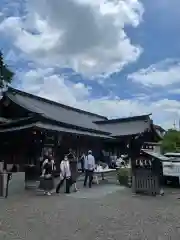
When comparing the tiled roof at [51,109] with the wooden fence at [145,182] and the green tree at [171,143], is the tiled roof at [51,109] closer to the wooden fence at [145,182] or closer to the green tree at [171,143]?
the green tree at [171,143]

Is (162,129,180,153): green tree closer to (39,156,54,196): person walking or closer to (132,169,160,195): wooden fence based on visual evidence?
(132,169,160,195): wooden fence

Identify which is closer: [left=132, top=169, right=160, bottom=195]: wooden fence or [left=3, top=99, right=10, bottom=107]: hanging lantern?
[left=132, top=169, right=160, bottom=195]: wooden fence

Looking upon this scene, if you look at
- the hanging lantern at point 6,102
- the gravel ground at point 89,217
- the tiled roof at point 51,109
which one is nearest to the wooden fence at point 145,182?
the gravel ground at point 89,217

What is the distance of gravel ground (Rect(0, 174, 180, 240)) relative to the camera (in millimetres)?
6902

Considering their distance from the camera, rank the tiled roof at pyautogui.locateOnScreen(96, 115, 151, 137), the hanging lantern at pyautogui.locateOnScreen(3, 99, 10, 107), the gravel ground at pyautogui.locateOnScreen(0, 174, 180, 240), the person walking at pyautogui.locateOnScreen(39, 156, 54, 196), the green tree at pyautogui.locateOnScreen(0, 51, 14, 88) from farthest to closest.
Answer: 1. the tiled roof at pyautogui.locateOnScreen(96, 115, 151, 137)
2. the hanging lantern at pyautogui.locateOnScreen(3, 99, 10, 107)
3. the green tree at pyautogui.locateOnScreen(0, 51, 14, 88)
4. the person walking at pyautogui.locateOnScreen(39, 156, 54, 196)
5. the gravel ground at pyautogui.locateOnScreen(0, 174, 180, 240)

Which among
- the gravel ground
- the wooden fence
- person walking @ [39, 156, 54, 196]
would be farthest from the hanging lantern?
the wooden fence

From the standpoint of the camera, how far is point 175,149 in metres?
24.7

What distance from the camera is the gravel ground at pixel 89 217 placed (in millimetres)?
6902

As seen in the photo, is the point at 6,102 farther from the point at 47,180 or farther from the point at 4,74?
the point at 47,180

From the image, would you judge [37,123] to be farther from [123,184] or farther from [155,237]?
[155,237]

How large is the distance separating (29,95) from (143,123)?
14.0 m

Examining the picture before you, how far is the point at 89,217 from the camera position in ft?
28.6

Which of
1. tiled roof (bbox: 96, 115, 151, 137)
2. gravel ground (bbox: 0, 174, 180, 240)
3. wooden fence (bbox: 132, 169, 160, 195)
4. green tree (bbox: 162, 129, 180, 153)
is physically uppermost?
tiled roof (bbox: 96, 115, 151, 137)

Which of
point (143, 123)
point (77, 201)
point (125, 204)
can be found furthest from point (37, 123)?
point (143, 123)
